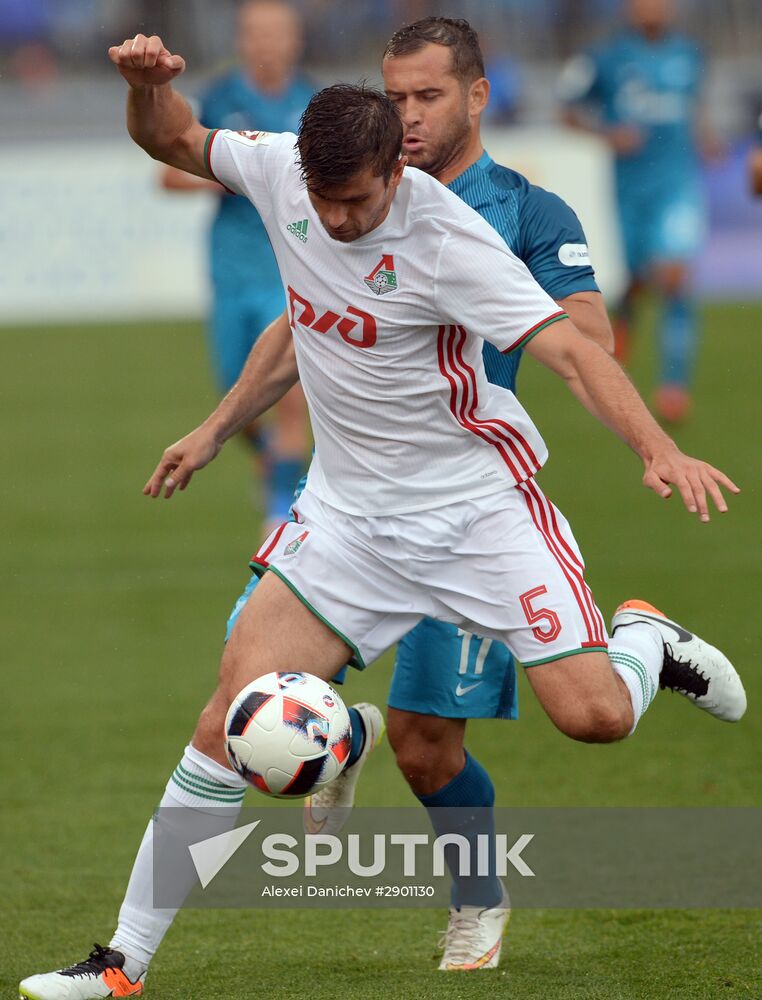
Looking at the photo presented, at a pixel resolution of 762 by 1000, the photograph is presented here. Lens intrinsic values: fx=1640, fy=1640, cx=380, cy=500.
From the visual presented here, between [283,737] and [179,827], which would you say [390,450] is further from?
[179,827]

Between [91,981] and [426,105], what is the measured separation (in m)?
2.27

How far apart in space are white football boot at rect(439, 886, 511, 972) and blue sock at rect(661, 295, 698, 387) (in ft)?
25.7

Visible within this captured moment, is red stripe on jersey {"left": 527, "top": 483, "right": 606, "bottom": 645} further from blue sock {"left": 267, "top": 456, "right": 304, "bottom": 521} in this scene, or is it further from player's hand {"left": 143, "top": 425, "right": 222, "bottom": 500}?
blue sock {"left": 267, "top": 456, "right": 304, "bottom": 521}

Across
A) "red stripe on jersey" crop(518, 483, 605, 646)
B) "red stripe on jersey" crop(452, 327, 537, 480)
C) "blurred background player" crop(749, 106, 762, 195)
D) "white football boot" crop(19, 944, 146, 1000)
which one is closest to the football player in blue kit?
"red stripe on jersey" crop(452, 327, 537, 480)

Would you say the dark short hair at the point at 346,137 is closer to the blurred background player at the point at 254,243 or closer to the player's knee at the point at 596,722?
the player's knee at the point at 596,722

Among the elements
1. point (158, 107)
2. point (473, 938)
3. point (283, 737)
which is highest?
point (158, 107)

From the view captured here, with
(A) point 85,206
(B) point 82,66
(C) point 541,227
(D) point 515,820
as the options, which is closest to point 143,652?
(D) point 515,820

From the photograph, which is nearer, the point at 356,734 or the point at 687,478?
the point at 687,478

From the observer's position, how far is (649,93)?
12.2 meters

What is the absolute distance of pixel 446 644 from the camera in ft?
13.8

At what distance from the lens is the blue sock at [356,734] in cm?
431

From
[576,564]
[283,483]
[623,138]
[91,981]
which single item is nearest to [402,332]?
[576,564]

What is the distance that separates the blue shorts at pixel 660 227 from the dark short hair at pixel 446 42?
775 cm

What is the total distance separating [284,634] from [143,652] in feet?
10.8
